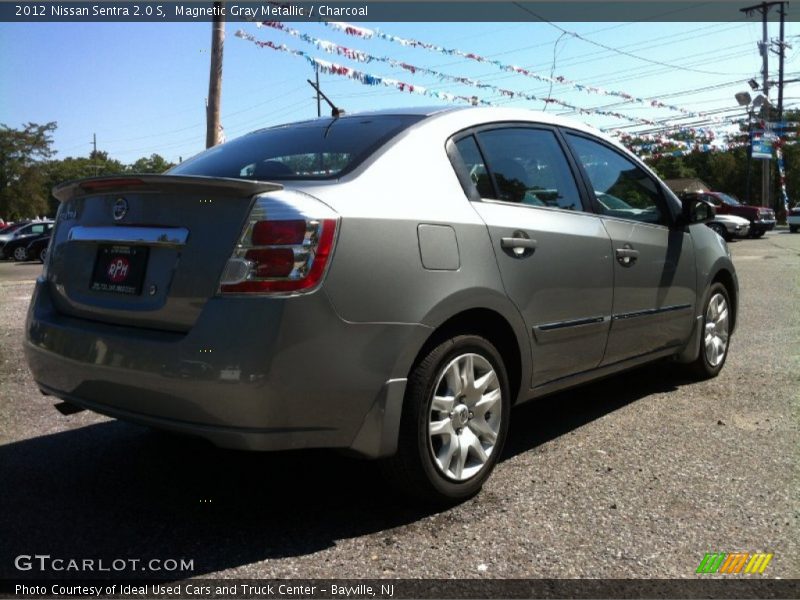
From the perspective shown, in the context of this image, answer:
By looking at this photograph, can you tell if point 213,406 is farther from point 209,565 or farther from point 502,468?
point 502,468

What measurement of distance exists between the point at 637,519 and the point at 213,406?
169 cm

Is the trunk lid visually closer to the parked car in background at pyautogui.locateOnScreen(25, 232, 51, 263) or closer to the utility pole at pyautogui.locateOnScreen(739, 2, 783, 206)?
the parked car in background at pyautogui.locateOnScreen(25, 232, 51, 263)

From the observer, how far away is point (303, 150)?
321cm

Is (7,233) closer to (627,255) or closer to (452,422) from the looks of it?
(627,255)

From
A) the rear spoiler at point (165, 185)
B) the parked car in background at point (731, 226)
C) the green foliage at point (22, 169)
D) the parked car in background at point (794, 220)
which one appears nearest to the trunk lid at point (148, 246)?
the rear spoiler at point (165, 185)

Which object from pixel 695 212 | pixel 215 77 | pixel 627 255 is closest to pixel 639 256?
pixel 627 255

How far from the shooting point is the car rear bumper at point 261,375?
2.42 meters

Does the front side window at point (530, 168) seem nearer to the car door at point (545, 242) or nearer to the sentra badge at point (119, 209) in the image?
the car door at point (545, 242)

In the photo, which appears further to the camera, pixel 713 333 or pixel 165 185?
pixel 713 333

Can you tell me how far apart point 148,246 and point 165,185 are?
0.24 metres

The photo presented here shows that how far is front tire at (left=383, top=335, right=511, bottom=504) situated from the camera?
2.76 metres

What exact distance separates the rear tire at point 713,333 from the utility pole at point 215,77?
33.2 feet

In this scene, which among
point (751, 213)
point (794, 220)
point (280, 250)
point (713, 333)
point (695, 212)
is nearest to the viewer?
point (280, 250)

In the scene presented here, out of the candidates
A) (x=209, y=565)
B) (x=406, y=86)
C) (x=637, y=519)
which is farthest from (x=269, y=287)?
(x=406, y=86)
